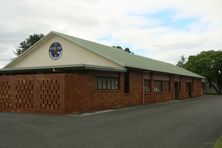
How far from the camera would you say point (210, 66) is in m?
60.5

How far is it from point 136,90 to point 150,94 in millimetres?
3278

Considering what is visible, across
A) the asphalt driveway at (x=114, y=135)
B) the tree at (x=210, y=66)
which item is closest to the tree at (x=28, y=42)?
the tree at (x=210, y=66)

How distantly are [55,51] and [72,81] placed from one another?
9.19 m

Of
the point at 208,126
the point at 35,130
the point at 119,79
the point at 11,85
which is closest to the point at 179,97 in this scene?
the point at 119,79

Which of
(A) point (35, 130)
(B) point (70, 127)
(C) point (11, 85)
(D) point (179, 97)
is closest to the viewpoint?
(A) point (35, 130)

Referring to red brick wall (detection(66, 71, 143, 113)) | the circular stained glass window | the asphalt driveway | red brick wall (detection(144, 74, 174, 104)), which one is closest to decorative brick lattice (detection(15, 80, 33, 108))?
red brick wall (detection(66, 71, 143, 113))

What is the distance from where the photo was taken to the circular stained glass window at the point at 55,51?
28891 mm

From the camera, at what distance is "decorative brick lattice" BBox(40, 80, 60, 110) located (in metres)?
20.5

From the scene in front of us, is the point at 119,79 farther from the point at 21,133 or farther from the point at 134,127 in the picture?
the point at 21,133

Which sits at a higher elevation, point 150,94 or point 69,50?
point 69,50

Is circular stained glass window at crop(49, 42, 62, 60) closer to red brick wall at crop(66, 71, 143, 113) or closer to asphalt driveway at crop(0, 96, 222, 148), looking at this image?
red brick wall at crop(66, 71, 143, 113)

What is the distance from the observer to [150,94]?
102ft

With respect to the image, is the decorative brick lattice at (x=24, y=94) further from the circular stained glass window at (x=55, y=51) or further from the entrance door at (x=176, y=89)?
the entrance door at (x=176, y=89)

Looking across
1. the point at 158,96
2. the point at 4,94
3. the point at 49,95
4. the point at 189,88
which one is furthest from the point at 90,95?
the point at 189,88
